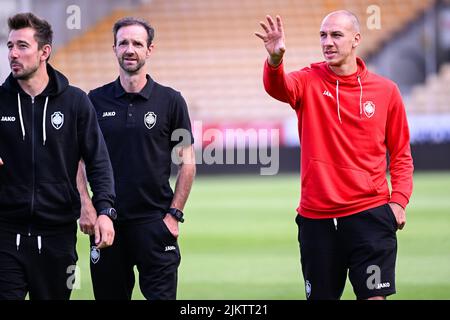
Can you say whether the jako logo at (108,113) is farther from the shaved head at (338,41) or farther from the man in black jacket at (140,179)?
the shaved head at (338,41)

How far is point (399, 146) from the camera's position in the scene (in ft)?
22.1

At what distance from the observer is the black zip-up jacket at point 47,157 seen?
5.92 m

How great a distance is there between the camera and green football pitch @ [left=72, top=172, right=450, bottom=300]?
32.6 ft

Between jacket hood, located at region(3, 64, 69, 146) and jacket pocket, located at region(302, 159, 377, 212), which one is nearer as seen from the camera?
jacket hood, located at region(3, 64, 69, 146)

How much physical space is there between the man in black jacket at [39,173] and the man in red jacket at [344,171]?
1.34 metres

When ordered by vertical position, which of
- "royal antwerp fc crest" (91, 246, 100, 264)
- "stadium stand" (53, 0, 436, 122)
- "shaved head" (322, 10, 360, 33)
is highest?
"stadium stand" (53, 0, 436, 122)

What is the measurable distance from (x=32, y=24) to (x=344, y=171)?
2.18 m

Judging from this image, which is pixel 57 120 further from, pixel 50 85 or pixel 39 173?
pixel 39 173

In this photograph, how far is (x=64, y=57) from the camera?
28078mm

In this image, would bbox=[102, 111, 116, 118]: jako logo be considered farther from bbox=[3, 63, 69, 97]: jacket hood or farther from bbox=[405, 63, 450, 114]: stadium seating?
bbox=[405, 63, 450, 114]: stadium seating

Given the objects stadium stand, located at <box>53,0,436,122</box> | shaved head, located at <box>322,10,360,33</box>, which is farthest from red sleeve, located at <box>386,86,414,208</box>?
stadium stand, located at <box>53,0,436,122</box>

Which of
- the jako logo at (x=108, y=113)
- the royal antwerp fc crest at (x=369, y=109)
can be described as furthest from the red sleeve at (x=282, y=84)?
the jako logo at (x=108, y=113)

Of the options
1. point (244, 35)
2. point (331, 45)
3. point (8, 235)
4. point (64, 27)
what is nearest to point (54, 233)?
point (8, 235)

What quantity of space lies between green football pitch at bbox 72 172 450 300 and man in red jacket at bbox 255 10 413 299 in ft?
9.62
